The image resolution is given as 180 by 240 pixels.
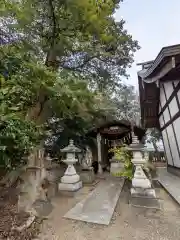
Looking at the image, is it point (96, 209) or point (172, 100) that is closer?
point (96, 209)

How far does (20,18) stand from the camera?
5406 millimetres

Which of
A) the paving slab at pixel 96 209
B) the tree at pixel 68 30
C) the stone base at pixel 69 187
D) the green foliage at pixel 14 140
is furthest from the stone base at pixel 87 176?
the tree at pixel 68 30

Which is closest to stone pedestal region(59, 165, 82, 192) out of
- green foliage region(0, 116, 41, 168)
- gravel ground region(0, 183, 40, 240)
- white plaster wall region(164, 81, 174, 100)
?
gravel ground region(0, 183, 40, 240)

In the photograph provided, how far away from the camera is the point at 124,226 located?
10.1ft

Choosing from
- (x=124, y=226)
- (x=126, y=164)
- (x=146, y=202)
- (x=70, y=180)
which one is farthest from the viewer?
(x=126, y=164)

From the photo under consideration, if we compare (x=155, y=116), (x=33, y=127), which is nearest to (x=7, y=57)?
(x=33, y=127)

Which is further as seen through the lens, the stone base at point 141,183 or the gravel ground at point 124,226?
the stone base at point 141,183

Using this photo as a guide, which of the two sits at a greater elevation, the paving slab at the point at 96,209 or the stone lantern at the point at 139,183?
the stone lantern at the point at 139,183

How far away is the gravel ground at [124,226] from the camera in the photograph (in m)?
2.74

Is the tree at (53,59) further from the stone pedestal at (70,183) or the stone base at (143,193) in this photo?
the stone base at (143,193)

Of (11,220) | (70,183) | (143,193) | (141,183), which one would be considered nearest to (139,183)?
(141,183)

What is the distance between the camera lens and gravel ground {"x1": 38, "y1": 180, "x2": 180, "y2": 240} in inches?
108

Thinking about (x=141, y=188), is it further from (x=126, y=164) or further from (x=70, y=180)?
(x=70, y=180)

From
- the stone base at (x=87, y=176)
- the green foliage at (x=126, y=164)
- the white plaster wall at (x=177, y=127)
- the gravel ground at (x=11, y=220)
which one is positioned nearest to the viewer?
the gravel ground at (x=11, y=220)
